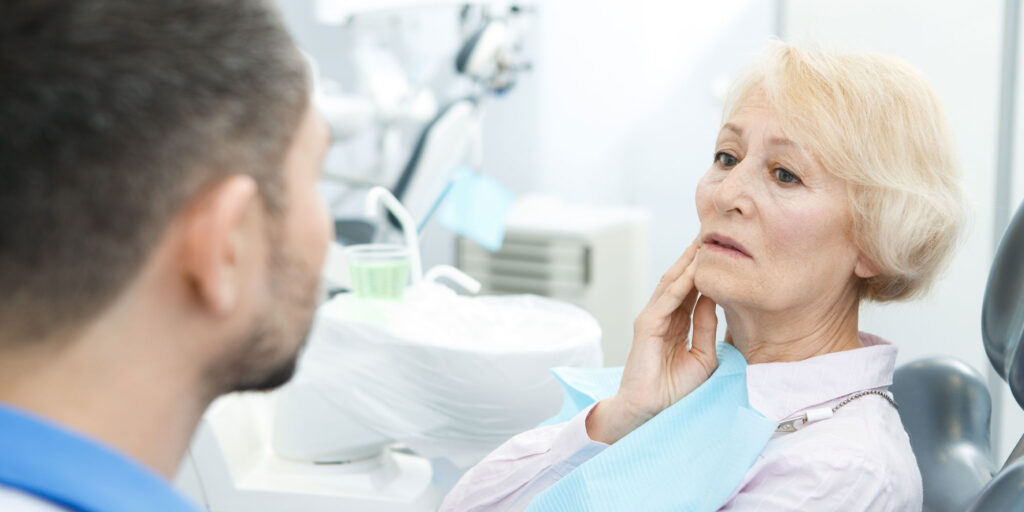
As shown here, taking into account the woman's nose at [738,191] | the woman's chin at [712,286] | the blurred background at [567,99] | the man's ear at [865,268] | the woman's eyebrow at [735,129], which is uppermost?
the woman's eyebrow at [735,129]

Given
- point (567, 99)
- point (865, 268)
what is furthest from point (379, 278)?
point (567, 99)

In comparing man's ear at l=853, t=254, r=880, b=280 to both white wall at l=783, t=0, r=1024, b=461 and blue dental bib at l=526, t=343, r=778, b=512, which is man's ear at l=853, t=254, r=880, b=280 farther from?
white wall at l=783, t=0, r=1024, b=461

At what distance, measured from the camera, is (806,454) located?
37.1 inches

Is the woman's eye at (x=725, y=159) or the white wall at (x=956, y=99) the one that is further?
the white wall at (x=956, y=99)

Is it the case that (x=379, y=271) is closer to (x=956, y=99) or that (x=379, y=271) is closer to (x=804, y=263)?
(x=804, y=263)

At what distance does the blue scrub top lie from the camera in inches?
18.6

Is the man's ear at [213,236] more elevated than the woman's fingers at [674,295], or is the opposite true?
the man's ear at [213,236]

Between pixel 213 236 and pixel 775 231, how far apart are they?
70cm

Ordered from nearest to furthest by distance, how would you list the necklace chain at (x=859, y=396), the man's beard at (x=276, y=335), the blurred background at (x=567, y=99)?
the man's beard at (x=276, y=335) < the necklace chain at (x=859, y=396) < the blurred background at (x=567, y=99)

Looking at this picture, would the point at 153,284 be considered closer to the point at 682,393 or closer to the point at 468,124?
the point at 682,393

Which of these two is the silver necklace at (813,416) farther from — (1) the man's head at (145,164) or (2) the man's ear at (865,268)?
(1) the man's head at (145,164)

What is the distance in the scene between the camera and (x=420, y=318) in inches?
58.5

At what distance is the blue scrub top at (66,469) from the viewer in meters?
0.47

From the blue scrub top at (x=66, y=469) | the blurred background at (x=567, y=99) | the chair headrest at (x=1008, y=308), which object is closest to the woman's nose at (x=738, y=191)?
the chair headrest at (x=1008, y=308)
